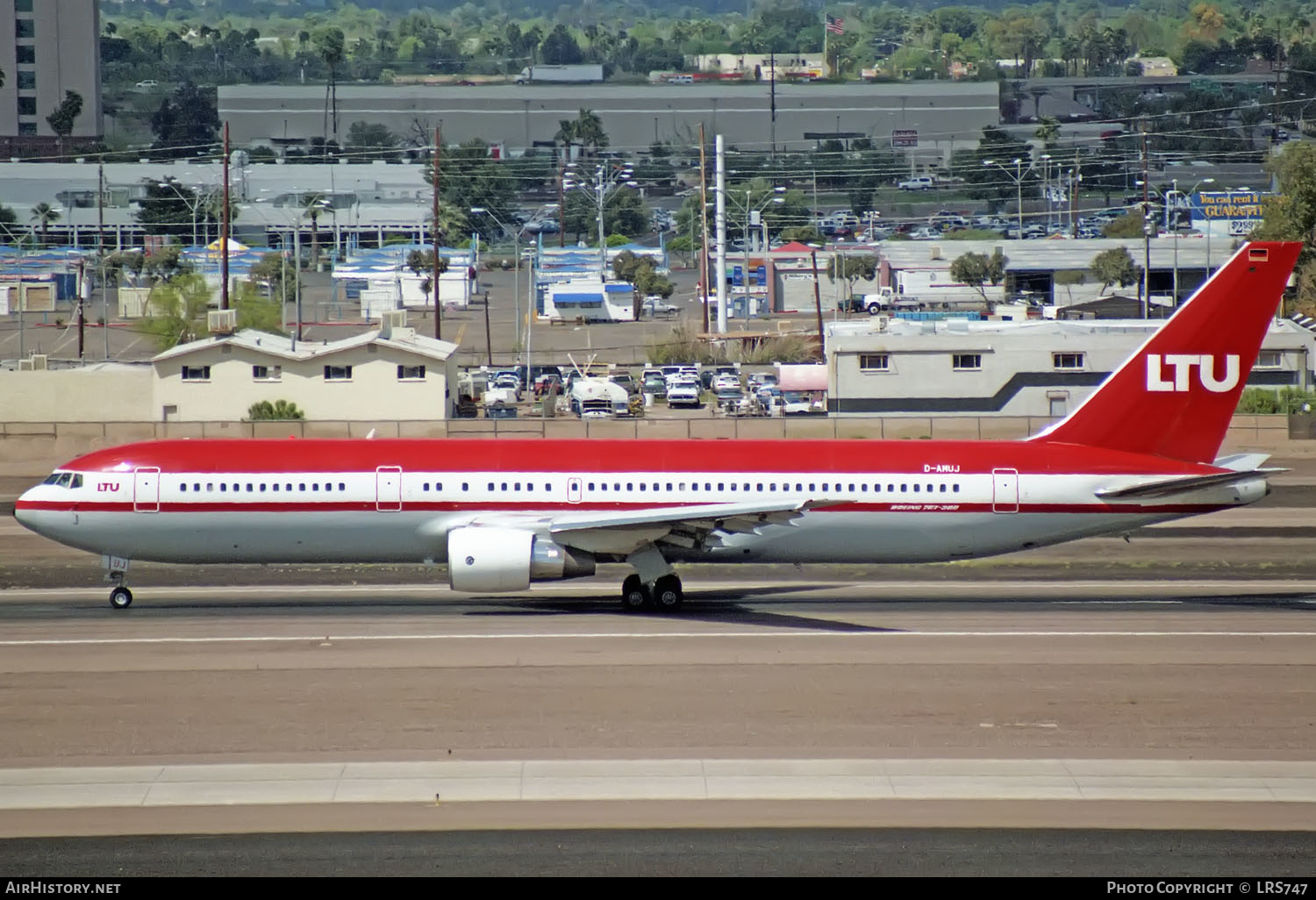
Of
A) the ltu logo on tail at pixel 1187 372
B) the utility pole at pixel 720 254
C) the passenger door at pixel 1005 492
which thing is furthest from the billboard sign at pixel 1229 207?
the passenger door at pixel 1005 492

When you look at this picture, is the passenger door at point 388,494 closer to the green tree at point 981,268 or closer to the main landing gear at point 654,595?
the main landing gear at point 654,595

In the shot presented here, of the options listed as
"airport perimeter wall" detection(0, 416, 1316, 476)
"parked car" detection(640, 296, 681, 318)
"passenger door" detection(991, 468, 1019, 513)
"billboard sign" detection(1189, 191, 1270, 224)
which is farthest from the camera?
"billboard sign" detection(1189, 191, 1270, 224)

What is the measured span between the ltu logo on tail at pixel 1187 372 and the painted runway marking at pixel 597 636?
21.7ft

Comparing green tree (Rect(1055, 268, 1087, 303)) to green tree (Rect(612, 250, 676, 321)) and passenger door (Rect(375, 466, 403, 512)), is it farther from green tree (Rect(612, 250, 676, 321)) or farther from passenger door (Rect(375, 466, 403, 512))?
passenger door (Rect(375, 466, 403, 512))

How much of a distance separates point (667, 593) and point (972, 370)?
41392 millimetres

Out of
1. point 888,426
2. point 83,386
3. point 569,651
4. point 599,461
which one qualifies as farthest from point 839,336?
point 569,651

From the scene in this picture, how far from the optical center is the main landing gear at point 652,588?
113ft

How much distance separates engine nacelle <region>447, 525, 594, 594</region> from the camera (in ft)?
108

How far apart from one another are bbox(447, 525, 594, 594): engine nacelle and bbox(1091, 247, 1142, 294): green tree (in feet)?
334

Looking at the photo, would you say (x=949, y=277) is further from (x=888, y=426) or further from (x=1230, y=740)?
(x=1230, y=740)

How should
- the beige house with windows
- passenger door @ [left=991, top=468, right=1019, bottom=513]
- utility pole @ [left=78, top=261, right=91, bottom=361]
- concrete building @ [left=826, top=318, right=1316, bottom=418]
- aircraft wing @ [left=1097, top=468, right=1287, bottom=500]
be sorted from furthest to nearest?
utility pole @ [left=78, top=261, right=91, bottom=361], concrete building @ [left=826, top=318, right=1316, bottom=418], the beige house with windows, passenger door @ [left=991, top=468, right=1019, bottom=513], aircraft wing @ [left=1097, top=468, right=1287, bottom=500]

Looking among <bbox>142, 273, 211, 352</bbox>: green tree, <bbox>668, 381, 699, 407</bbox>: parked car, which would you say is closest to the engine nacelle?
<bbox>668, 381, 699, 407</bbox>: parked car

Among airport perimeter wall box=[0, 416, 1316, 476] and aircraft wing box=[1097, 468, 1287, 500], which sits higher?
aircraft wing box=[1097, 468, 1287, 500]

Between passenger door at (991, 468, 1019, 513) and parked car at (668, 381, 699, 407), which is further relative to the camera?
parked car at (668, 381, 699, 407)
